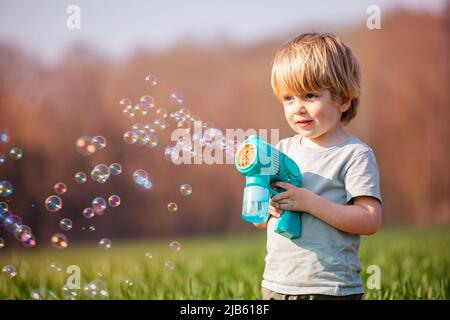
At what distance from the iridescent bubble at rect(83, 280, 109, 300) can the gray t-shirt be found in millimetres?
1080

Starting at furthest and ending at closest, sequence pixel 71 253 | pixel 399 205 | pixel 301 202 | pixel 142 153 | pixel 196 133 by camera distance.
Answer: pixel 399 205, pixel 142 153, pixel 71 253, pixel 196 133, pixel 301 202

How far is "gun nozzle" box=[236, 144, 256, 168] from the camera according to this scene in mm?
1883

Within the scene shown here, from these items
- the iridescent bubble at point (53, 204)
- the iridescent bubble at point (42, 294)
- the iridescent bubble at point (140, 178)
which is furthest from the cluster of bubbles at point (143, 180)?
the iridescent bubble at point (42, 294)

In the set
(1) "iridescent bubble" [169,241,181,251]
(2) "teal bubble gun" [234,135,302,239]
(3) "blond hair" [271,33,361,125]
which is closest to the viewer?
(2) "teal bubble gun" [234,135,302,239]

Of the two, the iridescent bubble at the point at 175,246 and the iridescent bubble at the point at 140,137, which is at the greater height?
the iridescent bubble at the point at 140,137

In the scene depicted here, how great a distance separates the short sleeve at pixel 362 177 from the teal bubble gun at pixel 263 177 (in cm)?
18

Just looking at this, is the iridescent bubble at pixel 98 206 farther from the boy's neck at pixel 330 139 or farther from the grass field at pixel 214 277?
the boy's neck at pixel 330 139

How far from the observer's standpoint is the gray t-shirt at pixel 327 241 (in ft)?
6.35

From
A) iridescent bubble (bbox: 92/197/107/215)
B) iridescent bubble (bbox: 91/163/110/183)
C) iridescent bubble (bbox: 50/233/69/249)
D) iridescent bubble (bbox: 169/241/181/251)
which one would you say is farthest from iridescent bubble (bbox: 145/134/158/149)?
iridescent bubble (bbox: 50/233/69/249)

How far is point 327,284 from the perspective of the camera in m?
1.92

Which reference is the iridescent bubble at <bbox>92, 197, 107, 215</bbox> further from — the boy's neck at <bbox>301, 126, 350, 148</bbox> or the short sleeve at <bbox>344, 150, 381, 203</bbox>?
the short sleeve at <bbox>344, 150, 381, 203</bbox>

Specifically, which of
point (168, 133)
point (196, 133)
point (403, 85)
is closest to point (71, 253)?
point (168, 133)
